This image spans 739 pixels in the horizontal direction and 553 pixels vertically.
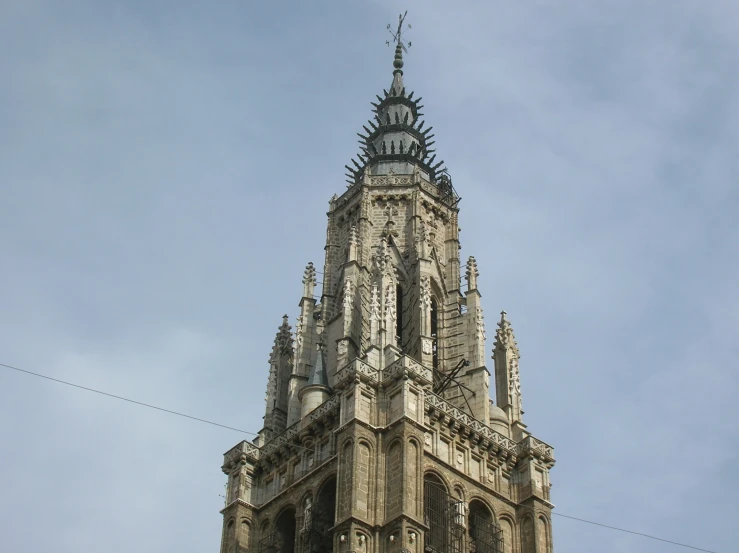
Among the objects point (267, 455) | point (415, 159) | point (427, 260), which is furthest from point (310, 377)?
point (415, 159)

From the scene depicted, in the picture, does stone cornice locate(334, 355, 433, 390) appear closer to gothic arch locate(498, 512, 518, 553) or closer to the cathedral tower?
the cathedral tower

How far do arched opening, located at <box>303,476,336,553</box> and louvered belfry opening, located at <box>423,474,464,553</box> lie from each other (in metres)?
3.39

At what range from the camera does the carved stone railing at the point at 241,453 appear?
5653 centimetres

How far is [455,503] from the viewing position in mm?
52156

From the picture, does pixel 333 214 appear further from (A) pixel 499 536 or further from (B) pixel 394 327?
(A) pixel 499 536

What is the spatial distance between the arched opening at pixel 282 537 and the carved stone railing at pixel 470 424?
665cm

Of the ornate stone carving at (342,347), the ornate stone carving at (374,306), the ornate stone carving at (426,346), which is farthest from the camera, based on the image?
the ornate stone carving at (342,347)

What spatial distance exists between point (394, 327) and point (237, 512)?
9.48 meters

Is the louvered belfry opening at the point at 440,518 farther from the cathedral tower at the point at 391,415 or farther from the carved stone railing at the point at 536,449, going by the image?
the carved stone railing at the point at 536,449

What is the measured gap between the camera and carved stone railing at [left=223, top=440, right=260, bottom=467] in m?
56.5

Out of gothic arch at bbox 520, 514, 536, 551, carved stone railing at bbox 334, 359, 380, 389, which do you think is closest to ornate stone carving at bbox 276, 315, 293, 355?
carved stone railing at bbox 334, 359, 380, 389

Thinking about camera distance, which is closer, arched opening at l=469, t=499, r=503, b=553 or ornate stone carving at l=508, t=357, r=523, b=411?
arched opening at l=469, t=499, r=503, b=553

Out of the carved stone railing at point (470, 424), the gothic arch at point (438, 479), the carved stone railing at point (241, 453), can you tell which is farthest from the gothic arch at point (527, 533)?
the carved stone railing at point (241, 453)

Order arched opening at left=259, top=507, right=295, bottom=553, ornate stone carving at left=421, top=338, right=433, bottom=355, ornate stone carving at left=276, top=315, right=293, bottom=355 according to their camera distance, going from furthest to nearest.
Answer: ornate stone carving at left=276, top=315, right=293, bottom=355
ornate stone carving at left=421, top=338, right=433, bottom=355
arched opening at left=259, top=507, right=295, bottom=553
